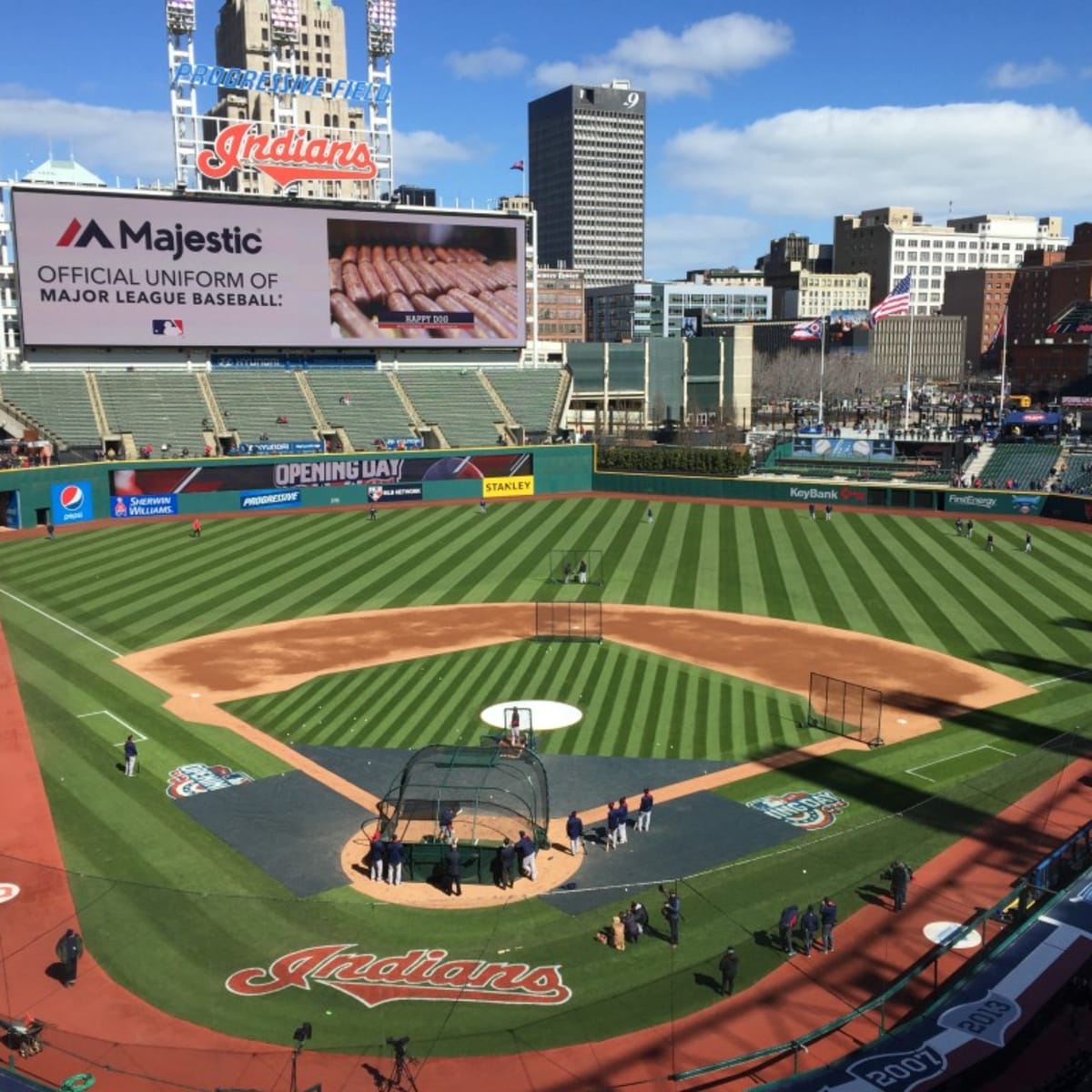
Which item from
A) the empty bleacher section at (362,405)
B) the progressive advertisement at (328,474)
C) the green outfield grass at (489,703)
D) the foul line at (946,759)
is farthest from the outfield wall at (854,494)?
the foul line at (946,759)

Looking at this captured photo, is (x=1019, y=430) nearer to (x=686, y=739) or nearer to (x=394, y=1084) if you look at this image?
(x=686, y=739)

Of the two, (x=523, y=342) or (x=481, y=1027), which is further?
(x=523, y=342)

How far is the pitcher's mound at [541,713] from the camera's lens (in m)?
30.2

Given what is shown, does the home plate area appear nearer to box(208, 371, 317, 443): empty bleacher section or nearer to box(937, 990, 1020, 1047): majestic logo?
box(937, 990, 1020, 1047): majestic logo

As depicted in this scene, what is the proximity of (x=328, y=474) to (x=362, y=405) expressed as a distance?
1056cm

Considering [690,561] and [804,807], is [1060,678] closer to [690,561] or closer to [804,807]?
[804,807]

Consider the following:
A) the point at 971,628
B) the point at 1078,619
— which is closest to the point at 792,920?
the point at 971,628

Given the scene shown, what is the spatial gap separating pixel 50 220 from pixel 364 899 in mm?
60928

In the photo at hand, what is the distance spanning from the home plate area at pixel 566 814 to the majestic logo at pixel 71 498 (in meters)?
40.0

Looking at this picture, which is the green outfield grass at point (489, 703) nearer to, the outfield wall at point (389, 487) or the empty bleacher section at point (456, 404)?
the outfield wall at point (389, 487)

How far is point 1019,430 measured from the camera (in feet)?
273

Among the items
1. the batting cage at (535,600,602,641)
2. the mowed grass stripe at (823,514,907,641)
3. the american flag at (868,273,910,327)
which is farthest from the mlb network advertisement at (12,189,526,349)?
the batting cage at (535,600,602,641)

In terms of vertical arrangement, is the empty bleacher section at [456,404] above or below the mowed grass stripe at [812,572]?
above

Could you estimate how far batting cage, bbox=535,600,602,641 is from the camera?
39.9 metres
